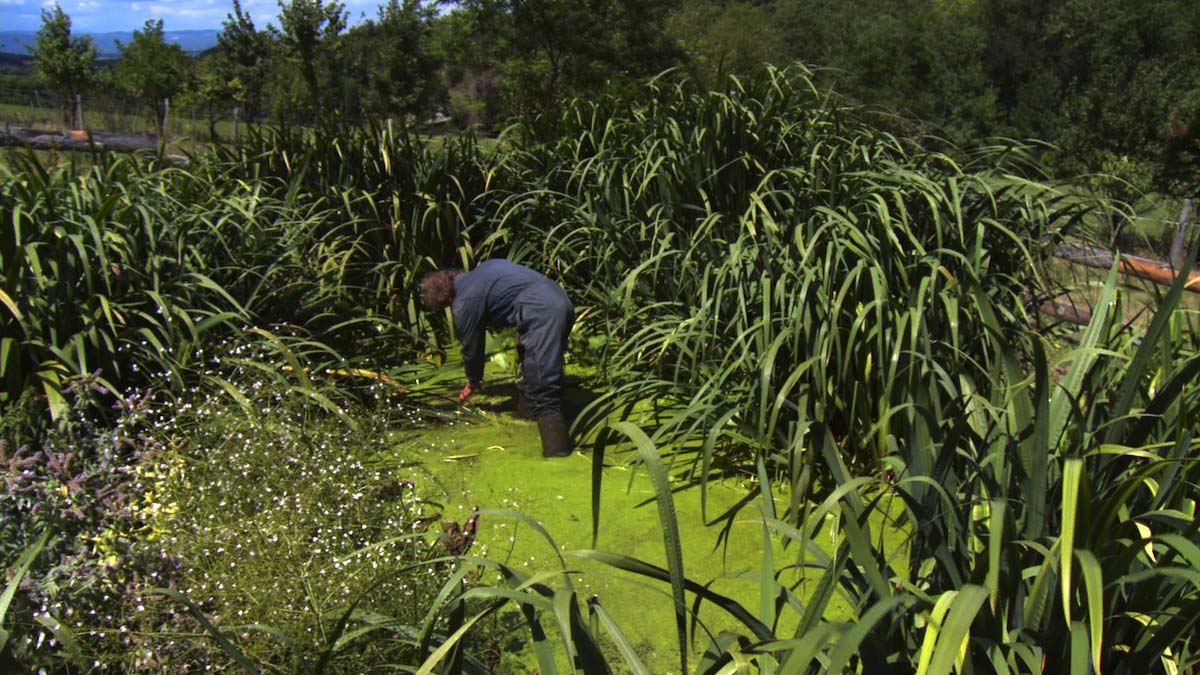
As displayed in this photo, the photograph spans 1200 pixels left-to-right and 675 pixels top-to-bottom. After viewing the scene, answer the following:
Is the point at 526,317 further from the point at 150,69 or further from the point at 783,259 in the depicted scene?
the point at 150,69

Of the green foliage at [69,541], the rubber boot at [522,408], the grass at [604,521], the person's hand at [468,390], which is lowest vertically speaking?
the grass at [604,521]

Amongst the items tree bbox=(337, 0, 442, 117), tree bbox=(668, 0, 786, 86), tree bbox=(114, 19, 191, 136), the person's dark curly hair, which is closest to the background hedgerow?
the person's dark curly hair

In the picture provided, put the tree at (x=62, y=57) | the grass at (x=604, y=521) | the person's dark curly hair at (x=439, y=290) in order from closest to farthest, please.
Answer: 1. the grass at (x=604, y=521)
2. the person's dark curly hair at (x=439, y=290)
3. the tree at (x=62, y=57)

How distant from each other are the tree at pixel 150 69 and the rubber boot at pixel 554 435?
1376 inches

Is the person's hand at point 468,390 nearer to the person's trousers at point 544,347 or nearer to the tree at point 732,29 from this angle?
the person's trousers at point 544,347

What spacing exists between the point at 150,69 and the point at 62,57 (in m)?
3.97

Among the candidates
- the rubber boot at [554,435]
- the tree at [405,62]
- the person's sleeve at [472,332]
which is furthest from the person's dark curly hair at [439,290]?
the tree at [405,62]

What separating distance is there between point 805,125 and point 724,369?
2027mm

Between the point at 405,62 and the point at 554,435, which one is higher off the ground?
the point at 405,62

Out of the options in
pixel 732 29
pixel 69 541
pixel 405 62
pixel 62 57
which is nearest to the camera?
pixel 69 541

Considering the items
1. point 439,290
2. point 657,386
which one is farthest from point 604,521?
point 439,290

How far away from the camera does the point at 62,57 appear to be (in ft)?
102

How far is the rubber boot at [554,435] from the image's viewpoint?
174 inches

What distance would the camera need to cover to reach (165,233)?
4387 millimetres
